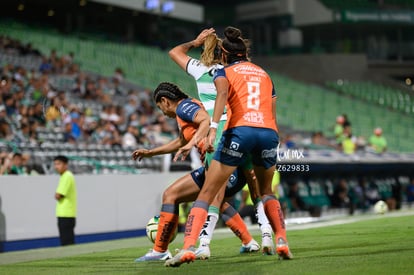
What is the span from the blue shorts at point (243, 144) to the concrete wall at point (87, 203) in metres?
10.1

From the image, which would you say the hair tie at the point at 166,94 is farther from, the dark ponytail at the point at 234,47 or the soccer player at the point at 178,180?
the dark ponytail at the point at 234,47

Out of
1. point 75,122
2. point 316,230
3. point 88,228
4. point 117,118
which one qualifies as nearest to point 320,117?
point 117,118

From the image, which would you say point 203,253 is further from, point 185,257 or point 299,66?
point 299,66

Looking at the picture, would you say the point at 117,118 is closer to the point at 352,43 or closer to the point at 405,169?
the point at 405,169

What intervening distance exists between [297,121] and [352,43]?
1814 cm

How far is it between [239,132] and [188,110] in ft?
2.84

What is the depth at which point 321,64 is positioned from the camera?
5019 cm

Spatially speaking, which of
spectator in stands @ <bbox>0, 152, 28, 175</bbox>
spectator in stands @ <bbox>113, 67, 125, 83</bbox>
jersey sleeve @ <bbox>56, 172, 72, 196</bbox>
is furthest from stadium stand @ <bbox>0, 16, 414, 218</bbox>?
jersey sleeve @ <bbox>56, 172, 72, 196</bbox>

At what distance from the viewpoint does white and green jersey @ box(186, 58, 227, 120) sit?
954cm

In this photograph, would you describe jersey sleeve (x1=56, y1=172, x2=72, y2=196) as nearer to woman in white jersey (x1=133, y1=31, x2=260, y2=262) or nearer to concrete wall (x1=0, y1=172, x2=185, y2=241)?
concrete wall (x1=0, y1=172, x2=185, y2=241)

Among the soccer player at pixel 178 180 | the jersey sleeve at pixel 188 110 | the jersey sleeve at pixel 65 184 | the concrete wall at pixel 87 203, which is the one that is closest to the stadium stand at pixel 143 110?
the concrete wall at pixel 87 203

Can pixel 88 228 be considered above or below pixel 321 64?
below

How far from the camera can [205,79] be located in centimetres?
960

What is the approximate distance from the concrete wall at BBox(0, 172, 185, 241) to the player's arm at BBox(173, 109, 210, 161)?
9610 mm
